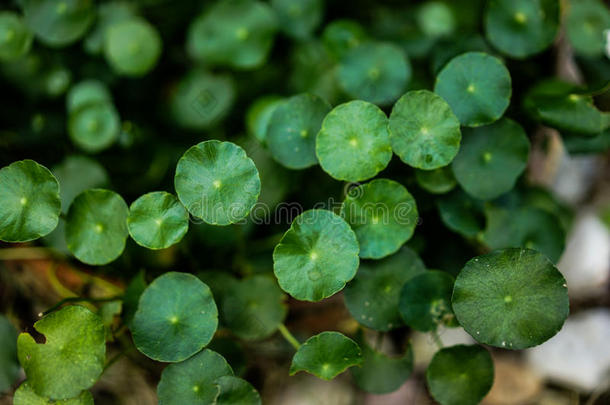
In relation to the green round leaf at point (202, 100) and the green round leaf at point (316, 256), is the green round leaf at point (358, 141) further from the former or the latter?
the green round leaf at point (202, 100)

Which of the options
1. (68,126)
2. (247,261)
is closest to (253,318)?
(247,261)

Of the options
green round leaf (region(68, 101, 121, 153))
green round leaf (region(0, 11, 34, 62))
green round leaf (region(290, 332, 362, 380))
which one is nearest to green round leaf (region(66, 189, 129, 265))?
green round leaf (region(68, 101, 121, 153))

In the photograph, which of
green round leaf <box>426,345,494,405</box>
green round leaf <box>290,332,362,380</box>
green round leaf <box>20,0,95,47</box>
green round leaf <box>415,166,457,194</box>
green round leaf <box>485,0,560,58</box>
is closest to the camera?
green round leaf <box>290,332,362,380</box>

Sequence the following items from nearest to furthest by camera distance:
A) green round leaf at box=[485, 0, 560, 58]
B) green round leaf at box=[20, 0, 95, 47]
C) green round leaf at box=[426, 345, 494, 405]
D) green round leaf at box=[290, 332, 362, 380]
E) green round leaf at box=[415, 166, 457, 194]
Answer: green round leaf at box=[290, 332, 362, 380] → green round leaf at box=[426, 345, 494, 405] → green round leaf at box=[415, 166, 457, 194] → green round leaf at box=[485, 0, 560, 58] → green round leaf at box=[20, 0, 95, 47]

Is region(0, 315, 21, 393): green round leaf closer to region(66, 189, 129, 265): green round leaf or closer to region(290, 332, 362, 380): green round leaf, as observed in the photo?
region(66, 189, 129, 265): green round leaf

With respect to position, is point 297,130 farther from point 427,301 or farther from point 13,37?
point 13,37

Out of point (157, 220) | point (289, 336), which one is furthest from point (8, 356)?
point (289, 336)

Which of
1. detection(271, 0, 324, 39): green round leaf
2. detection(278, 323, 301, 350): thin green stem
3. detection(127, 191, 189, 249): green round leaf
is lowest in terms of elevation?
detection(278, 323, 301, 350): thin green stem
